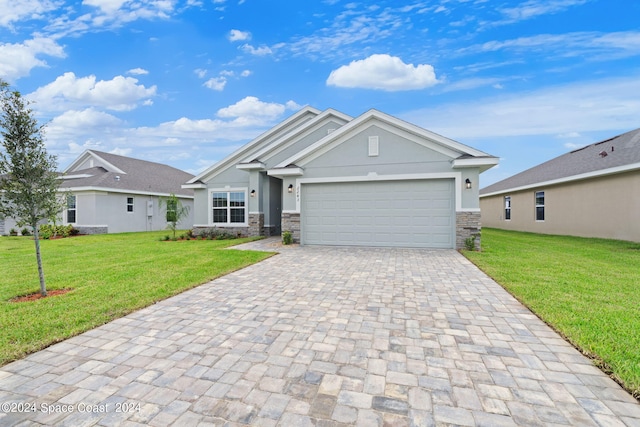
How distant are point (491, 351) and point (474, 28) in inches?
523

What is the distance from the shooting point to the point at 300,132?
564 inches

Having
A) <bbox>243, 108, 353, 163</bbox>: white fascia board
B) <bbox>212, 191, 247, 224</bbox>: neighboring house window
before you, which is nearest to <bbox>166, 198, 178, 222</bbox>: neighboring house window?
<bbox>212, 191, 247, 224</bbox>: neighboring house window

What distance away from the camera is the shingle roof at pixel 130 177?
726 inches

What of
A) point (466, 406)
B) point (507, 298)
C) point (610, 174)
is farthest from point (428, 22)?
point (466, 406)

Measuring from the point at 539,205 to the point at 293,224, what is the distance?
50.6 ft

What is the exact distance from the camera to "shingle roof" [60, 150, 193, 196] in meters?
18.4

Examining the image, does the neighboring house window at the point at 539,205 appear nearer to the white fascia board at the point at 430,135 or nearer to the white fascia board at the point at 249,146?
the white fascia board at the point at 430,135

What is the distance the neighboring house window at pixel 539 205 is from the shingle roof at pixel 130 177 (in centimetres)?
2406

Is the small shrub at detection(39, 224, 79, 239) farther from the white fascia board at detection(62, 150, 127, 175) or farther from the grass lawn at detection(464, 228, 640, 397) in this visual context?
the grass lawn at detection(464, 228, 640, 397)

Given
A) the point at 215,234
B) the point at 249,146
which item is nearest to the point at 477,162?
the point at 249,146

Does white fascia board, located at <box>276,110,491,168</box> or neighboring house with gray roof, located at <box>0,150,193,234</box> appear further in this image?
neighboring house with gray roof, located at <box>0,150,193,234</box>

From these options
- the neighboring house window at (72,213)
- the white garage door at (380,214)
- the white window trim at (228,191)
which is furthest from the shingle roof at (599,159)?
the neighboring house window at (72,213)

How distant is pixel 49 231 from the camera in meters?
16.6

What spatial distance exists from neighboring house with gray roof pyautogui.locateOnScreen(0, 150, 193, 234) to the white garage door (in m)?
12.7
